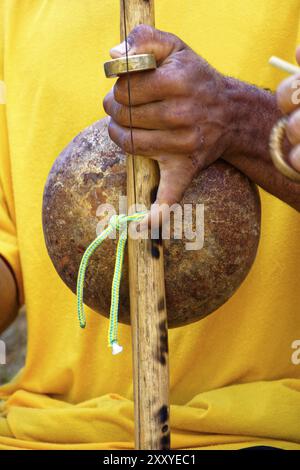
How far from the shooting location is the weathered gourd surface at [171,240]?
1.56 m

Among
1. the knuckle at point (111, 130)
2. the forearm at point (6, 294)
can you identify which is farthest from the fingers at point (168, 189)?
the forearm at point (6, 294)

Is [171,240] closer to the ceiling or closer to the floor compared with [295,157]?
closer to the floor

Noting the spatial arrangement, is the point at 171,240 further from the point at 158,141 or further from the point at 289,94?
the point at 289,94

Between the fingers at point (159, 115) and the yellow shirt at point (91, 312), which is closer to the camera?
the fingers at point (159, 115)

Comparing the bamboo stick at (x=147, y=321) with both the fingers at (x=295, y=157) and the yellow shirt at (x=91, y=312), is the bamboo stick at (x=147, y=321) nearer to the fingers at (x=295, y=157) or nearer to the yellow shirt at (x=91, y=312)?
the fingers at (x=295, y=157)

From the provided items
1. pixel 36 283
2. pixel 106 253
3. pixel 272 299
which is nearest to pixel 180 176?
pixel 106 253

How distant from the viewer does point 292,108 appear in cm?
134

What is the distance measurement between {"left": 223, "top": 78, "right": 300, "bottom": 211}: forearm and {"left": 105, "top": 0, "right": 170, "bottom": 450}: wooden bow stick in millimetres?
214

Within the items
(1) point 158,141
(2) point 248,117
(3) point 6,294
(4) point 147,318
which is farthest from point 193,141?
(3) point 6,294

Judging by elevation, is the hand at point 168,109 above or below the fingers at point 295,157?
above

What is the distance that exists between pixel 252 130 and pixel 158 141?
25 centimetres

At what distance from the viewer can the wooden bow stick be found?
1.49 meters

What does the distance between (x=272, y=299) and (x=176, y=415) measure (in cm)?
38

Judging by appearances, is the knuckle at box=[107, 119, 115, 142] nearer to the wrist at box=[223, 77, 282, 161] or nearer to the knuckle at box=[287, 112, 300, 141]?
the wrist at box=[223, 77, 282, 161]
